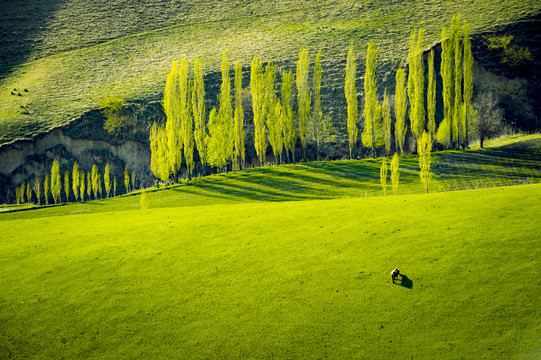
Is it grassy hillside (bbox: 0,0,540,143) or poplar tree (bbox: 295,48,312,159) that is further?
grassy hillside (bbox: 0,0,540,143)

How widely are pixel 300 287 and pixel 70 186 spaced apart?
74571 mm

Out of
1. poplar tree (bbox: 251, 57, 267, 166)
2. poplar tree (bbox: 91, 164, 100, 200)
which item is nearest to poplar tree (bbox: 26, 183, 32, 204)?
poplar tree (bbox: 91, 164, 100, 200)

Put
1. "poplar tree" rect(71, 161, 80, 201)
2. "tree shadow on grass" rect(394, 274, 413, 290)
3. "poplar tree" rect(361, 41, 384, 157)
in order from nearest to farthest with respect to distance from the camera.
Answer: "tree shadow on grass" rect(394, 274, 413, 290) < "poplar tree" rect(361, 41, 384, 157) < "poplar tree" rect(71, 161, 80, 201)

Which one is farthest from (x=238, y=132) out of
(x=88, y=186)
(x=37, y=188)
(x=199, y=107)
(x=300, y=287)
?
(x=300, y=287)

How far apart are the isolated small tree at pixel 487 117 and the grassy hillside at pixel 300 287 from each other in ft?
133

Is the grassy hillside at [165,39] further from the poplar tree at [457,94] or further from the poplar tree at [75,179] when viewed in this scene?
the poplar tree at [457,94]

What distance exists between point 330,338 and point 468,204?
14131 millimetres

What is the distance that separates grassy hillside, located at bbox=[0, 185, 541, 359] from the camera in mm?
15023

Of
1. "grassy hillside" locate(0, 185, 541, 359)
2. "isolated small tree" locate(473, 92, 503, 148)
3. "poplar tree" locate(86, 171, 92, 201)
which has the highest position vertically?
"isolated small tree" locate(473, 92, 503, 148)

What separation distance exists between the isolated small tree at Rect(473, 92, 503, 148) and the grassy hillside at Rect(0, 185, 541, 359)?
40.6 m

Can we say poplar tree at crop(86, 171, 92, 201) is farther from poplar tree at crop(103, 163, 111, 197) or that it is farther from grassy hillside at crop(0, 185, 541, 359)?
grassy hillside at crop(0, 185, 541, 359)

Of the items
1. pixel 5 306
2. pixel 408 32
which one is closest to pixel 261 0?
pixel 408 32

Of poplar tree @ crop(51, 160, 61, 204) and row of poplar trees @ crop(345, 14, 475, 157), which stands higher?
row of poplar trees @ crop(345, 14, 475, 157)

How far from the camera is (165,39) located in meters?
121
